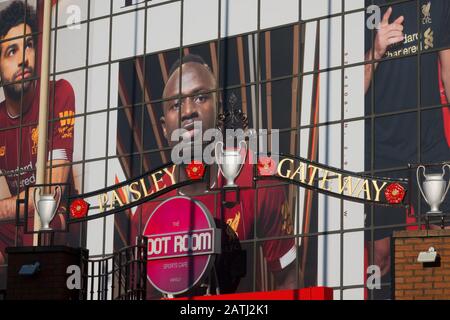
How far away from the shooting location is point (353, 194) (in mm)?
28234

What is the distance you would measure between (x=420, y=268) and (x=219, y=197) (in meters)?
13.0

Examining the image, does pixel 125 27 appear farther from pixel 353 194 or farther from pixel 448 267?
pixel 448 267

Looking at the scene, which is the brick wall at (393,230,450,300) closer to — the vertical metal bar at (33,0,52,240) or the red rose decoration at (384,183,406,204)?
the red rose decoration at (384,183,406,204)

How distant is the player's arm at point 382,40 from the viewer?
3262 centimetres

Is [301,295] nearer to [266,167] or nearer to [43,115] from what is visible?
[43,115]


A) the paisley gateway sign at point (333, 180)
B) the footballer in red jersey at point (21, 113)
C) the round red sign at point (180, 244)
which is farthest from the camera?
the footballer in red jersey at point (21, 113)

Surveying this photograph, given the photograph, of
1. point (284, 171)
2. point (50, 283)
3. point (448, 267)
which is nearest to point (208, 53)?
→ point (284, 171)

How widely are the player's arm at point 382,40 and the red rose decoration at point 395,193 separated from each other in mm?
7221

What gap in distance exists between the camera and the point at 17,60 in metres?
42.0

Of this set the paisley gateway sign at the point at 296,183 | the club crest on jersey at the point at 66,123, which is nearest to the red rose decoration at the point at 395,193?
the paisley gateway sign at the point at 296,183

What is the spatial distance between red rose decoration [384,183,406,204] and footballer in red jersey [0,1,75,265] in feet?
51.7

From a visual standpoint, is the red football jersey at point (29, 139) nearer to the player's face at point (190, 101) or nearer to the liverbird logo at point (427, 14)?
the player's face at point (190, 101)

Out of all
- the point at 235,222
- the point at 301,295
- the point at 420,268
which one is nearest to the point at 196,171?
the point at 301,295

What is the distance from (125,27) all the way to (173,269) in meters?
8.67
